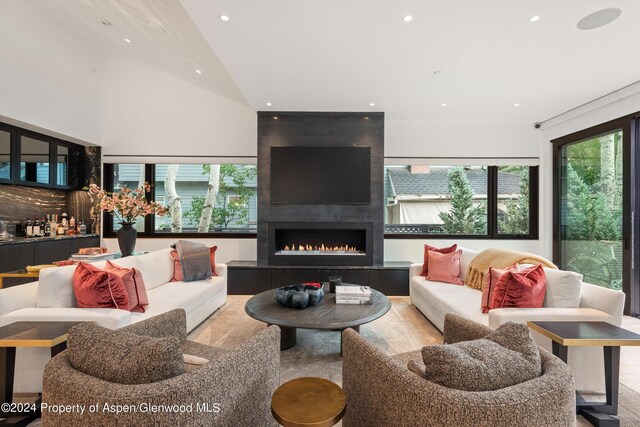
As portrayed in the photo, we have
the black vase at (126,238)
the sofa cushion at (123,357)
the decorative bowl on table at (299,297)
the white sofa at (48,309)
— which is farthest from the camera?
the black vase at (126,238)

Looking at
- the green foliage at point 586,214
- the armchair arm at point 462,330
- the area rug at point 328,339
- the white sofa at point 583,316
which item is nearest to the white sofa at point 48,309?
the area rug at point 328,339

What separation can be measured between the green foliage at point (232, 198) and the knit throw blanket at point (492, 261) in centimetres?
356

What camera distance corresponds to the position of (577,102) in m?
4.18

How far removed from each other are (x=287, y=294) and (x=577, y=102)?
4636 mm

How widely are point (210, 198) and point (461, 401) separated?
5101mm

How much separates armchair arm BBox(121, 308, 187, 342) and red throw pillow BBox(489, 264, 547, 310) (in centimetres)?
226

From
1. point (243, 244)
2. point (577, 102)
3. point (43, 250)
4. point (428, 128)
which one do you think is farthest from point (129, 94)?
point (577, 102)

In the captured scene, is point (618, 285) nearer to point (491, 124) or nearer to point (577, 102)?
point (577, 102)

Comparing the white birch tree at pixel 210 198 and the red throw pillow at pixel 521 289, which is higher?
the white birch tree at pixel 210 198

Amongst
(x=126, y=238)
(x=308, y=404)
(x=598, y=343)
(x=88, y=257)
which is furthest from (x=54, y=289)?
(x=598, y=343)

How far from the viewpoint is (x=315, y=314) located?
2520 millimetres

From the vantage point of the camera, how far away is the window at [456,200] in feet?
17.4

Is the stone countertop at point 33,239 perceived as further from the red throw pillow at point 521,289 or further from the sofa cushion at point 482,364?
the red throw pillow at point 521,289

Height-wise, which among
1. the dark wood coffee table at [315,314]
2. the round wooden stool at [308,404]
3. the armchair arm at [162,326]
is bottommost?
the dark wood coffee table at [315,314]
